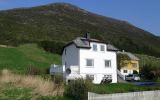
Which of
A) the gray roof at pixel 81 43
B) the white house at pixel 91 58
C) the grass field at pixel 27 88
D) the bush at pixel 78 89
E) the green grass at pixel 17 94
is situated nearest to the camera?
the green grass at pixel 17 94

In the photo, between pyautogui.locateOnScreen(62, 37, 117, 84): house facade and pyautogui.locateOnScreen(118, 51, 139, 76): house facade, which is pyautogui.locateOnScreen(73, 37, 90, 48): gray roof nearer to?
pyautogui.locateOnScreen(62, 37, 117, 84): house facade

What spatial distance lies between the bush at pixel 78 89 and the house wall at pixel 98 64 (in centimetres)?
3853

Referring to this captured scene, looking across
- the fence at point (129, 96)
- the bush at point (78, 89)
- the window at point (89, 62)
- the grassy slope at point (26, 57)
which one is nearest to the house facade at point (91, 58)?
the window at point (89, 62)

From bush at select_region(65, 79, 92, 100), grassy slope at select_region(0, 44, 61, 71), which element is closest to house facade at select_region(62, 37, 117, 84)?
grassy slope at select_region(0, 44, 61, 71)

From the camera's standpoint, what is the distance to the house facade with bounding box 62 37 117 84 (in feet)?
242

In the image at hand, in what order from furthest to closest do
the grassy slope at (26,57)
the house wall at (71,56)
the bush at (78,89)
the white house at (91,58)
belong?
the grassy slope at (26,57), the house wall at (71,56), the white house at (91,58), the bush at (78,89)

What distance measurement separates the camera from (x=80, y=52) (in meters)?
73.6

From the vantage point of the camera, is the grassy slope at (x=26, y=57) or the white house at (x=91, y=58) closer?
the white house at (x=91, y=58)

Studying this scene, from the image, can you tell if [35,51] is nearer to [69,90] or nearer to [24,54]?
[24,54]

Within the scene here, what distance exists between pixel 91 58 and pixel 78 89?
137ft

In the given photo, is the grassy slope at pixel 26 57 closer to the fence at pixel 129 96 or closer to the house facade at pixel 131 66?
the house facade at pixel 131 66

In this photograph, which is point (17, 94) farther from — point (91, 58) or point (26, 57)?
point (26, 57)

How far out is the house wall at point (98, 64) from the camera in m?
74.1

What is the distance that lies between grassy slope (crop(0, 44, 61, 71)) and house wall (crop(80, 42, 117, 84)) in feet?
42.8
